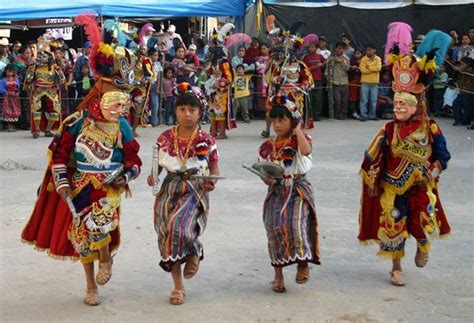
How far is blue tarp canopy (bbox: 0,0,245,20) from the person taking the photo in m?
16.3

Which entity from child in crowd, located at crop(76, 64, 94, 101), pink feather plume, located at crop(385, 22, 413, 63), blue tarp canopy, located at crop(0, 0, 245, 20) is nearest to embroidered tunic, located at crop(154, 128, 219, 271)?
pink feather plume, located at crop(385, 22, 413, 63)

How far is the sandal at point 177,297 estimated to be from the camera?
16.3 ft

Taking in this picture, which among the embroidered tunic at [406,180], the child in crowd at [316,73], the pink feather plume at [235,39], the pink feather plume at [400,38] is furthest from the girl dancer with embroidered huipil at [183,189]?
the child in crowd at [316,73]

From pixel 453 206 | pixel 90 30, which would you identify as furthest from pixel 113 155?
pixel 453 206

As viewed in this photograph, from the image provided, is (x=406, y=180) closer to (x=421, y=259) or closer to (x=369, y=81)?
(x=421, y=259)

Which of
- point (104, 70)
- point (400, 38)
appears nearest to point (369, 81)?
point (400, 38)

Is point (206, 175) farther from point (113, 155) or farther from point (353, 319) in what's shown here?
point (353, 319)

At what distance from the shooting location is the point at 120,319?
470cm

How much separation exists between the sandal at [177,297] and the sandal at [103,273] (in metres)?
0.45

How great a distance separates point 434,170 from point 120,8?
40.7ft

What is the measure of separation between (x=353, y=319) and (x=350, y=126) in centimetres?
1099

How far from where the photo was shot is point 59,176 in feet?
15.8

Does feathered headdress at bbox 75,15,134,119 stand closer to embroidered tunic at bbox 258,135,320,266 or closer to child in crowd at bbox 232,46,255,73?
embroidered tunic at bbox 258,135,320,266

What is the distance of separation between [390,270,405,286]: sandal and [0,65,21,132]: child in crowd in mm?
11336
